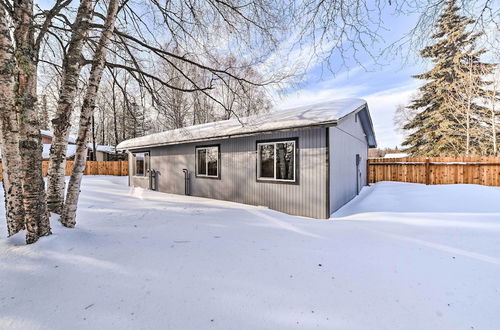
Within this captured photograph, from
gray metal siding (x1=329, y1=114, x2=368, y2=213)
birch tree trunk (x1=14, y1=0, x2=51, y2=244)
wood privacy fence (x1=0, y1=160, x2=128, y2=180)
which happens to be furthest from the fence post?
wood privacy fence (x1=0, y1=160, x2=128, y2=180)

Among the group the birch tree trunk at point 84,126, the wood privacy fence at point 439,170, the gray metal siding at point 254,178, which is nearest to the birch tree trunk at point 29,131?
the birch tree trunk at point 84,126

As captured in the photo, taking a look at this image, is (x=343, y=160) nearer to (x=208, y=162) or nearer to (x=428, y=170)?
(x=208, y=162)

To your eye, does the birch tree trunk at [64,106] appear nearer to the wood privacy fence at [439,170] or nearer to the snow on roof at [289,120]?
the snow on roof at [289,120]

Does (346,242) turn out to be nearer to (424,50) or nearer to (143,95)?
(424,50)

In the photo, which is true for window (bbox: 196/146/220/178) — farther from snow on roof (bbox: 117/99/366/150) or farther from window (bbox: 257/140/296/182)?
window (bbox: 257/140/296/182)

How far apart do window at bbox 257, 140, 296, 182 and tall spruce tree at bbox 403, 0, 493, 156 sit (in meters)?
11.8

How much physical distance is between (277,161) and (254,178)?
101cm

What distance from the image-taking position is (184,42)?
5.31 m

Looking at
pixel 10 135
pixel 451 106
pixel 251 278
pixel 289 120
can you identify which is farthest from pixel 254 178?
pixel 451 106

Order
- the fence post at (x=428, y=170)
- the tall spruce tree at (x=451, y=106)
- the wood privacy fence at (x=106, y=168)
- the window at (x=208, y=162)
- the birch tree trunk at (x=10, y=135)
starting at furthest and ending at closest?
1. the wood privacy fence at (x=106, y=168)
2. the tall spruce tree at (x=451, y=106)
3. the fence post at (x=428, y=170)
4. the window at (x=208, y=162)
5. the birch tree trunk at (x=10, y=135)

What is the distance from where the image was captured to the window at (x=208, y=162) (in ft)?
26.7

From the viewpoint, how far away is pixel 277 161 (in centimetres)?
645

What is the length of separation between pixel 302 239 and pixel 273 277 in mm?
1389

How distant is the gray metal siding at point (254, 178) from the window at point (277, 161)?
18cm
